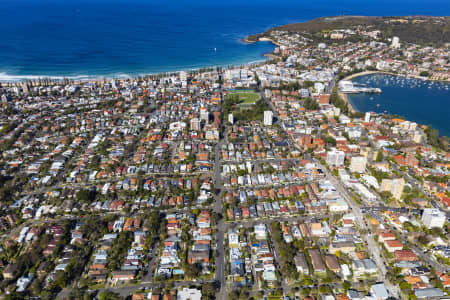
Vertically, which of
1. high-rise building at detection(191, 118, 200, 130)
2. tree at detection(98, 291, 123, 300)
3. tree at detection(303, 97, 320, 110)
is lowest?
tree at detection(98, 291, 123, 300)

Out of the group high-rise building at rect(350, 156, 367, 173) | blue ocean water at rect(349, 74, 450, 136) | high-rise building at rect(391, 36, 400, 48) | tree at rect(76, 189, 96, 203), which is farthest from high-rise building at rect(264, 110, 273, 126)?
high-rise building at rect(391, 36, 400, 48)

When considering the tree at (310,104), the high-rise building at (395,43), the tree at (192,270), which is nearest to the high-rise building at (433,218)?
the tree at (192,270)

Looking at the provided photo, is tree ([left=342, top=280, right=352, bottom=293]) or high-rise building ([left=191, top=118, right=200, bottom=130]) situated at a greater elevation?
high-rise building ([left=191, top=118, right=200, bottom=130])

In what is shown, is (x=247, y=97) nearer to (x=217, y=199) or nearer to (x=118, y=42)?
(x=217, y=199)

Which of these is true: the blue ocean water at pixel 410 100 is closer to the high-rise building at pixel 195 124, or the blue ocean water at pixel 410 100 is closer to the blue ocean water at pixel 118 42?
the high-rise building at pixel 195 124

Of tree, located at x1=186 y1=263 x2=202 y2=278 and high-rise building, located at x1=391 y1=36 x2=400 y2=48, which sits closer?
tree, located at x1=186 y1=263 x2=202 y2=278

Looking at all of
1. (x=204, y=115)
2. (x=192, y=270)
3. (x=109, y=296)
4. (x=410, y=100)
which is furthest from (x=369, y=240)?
(x=410, y=100)

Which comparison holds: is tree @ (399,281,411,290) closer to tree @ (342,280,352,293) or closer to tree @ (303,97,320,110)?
tree @ (342,280,352,293)
